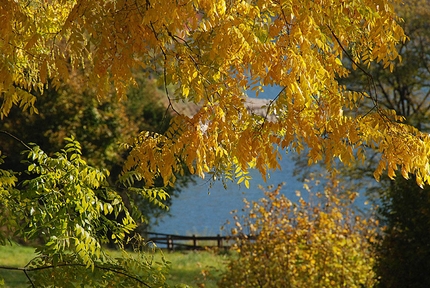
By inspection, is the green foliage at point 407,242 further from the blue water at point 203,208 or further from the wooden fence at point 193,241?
the blue water at point 203,208

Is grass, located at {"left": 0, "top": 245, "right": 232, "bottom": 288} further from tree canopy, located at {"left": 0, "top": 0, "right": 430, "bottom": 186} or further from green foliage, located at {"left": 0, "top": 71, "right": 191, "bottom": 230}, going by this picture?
tree canopy, located at {"left": 0, "top": 0, "right": 430, "bottom": 186}

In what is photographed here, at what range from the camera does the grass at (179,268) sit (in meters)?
11.8

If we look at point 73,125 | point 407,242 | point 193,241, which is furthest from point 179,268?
point 407,242

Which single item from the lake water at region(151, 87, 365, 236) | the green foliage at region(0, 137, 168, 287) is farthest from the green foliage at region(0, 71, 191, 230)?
the green foliage at region(0, 137, 168, 287)

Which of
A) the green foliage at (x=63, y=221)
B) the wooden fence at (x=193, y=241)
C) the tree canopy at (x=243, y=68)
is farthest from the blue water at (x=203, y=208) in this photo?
the tree canopy at (x=243, y=68)

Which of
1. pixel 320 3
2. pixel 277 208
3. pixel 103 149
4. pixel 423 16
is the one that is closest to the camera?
pixel 320 3

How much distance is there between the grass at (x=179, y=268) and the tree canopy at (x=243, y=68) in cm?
668

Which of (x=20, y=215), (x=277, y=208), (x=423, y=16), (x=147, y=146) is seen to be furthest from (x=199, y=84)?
(x=423, y=16)

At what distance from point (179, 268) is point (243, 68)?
11.2 metres

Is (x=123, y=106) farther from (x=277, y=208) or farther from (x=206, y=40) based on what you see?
(x=206, y=40)

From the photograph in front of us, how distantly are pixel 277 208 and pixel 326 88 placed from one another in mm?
5788

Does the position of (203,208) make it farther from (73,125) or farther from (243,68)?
(243,68)

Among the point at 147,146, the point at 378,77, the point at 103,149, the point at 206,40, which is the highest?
the point at 378,77

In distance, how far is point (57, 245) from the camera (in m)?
3.97
